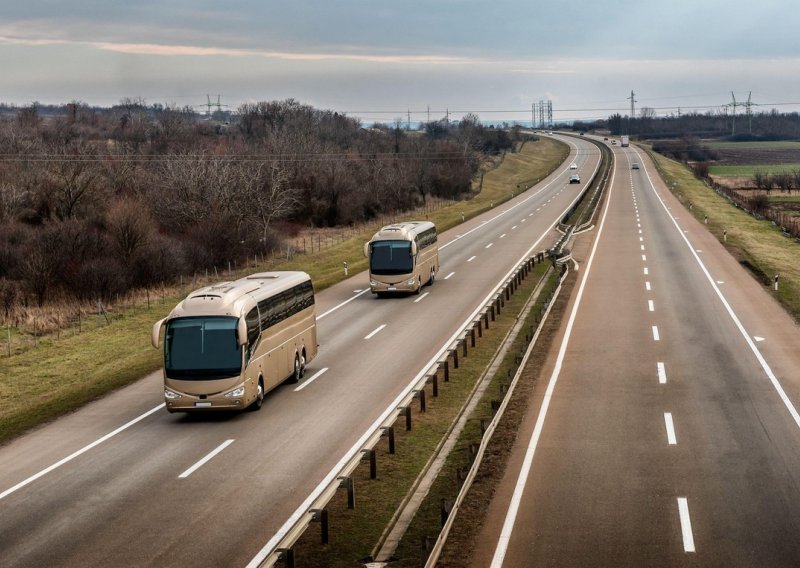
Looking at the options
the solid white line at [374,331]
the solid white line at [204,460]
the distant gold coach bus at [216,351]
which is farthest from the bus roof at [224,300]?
the solid white line at [374,331]

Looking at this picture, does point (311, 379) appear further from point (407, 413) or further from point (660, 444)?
point (660, 444)

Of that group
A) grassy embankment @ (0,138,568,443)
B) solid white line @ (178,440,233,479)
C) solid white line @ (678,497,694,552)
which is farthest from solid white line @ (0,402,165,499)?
solid white line @ (678,497,694,552)

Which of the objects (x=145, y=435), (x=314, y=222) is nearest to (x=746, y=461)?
(x=145, y=435)

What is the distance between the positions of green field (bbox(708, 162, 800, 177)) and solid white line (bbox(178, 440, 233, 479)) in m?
150

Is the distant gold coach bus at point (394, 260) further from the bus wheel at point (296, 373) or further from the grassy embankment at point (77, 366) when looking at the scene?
the bus wheel at point (296, 373)

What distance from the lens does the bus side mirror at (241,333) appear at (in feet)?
75.8

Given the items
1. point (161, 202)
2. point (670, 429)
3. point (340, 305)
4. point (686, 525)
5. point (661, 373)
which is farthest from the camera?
point (161, 202)

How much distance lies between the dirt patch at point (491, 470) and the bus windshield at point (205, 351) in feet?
21.7

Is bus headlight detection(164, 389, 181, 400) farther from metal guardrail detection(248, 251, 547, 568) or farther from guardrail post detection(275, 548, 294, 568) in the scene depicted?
guardrail post detection(275, 548, 294, 568)

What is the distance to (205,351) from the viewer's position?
76.2 feet

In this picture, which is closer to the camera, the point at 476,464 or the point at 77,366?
the point at 476,464

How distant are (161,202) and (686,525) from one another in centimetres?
6313

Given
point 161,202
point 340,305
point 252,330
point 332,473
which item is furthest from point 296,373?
point 161,202

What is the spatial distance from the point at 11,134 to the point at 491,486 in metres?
96.3
